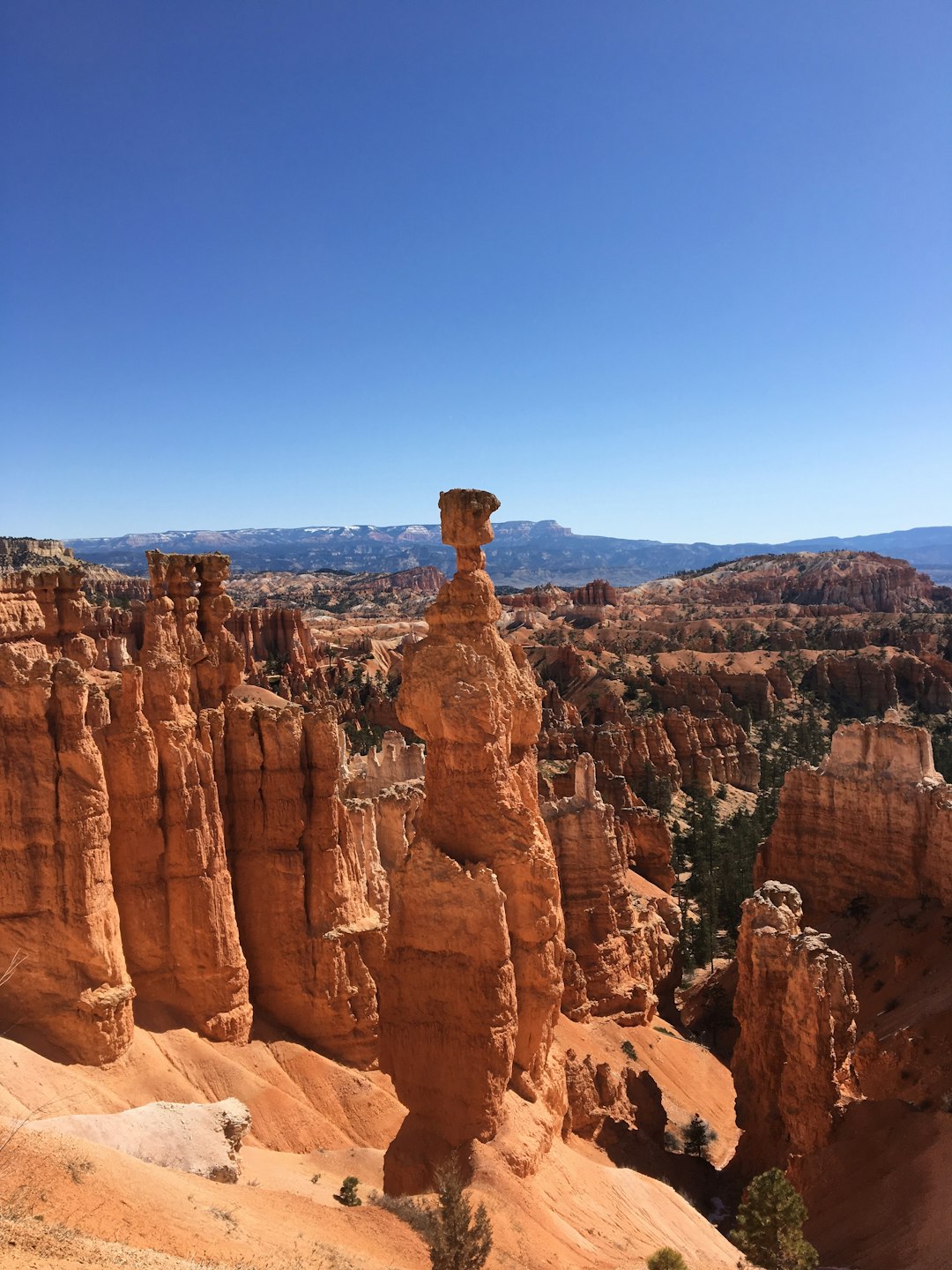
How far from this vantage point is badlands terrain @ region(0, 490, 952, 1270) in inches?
430

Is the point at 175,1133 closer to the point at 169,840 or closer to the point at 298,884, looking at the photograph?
the point at 169,840

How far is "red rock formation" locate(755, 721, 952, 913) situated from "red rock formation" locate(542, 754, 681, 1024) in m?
8.54

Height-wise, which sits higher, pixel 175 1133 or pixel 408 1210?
pixel 175 1133

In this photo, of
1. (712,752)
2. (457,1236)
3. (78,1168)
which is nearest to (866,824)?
(457,1236)

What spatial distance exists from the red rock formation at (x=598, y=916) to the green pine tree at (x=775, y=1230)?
29.0 ft

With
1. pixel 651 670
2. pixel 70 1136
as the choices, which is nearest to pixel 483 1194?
pixel 70 1136

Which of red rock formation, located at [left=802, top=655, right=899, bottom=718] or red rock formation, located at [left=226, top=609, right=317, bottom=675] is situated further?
red rock formation, located at [left=802, top=655, right=899, bottom=718]

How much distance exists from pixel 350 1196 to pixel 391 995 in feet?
8.48

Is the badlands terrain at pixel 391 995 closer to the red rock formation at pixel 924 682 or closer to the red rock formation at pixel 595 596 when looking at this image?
the red rock formation at pixel 924 682

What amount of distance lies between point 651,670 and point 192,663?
77.6 m

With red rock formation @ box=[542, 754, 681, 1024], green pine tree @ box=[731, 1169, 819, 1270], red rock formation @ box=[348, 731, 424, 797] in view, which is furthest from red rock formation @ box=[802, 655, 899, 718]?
green pine tree @ box=[731, 1169, 819, 1270]

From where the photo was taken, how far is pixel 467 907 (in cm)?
1221

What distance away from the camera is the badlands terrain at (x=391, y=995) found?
10.9 metres

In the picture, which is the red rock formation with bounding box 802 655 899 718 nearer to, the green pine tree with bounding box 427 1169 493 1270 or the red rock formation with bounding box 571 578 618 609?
the red rock formation with bounding box 571 578 618 609
